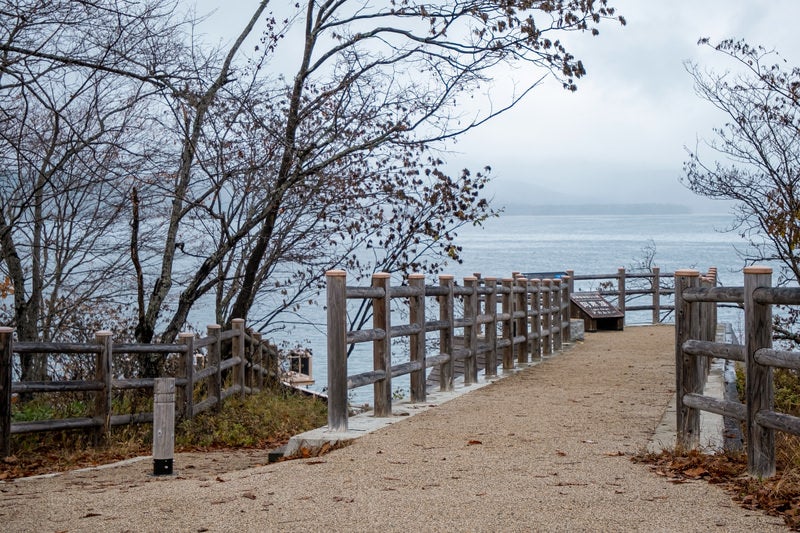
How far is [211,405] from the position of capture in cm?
1304

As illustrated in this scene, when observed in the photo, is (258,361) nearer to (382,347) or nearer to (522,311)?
(522,311)

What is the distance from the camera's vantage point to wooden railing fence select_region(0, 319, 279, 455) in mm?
9797

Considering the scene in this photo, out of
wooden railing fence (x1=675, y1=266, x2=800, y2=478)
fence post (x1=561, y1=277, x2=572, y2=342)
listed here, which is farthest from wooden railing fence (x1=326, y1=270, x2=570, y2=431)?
wooden railing fence (x1=675, y1=266, x2=800, y2=478)

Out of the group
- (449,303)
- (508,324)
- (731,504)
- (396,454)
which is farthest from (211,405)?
(731,504)

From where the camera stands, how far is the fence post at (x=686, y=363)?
7.38 metres

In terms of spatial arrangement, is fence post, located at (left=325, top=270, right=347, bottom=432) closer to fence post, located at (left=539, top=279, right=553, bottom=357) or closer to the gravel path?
the gravel path

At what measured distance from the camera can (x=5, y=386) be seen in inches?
380

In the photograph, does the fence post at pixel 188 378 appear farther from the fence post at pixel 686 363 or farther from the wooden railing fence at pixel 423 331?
the fence post at pixel 686 363

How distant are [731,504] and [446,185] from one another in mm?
10737

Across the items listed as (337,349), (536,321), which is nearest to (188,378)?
(337,349)

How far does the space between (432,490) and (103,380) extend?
588cm

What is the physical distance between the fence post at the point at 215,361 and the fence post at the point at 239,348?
2.98ft

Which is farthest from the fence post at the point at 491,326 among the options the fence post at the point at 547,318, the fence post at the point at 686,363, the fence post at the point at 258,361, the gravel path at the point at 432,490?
the fence post at the point at 686,363

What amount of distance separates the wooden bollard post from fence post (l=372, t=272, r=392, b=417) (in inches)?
92.6
